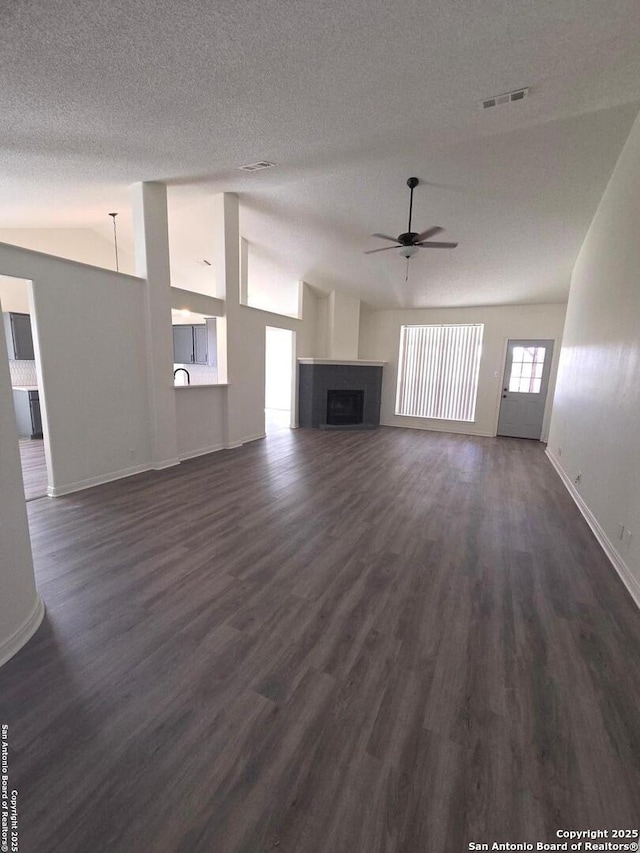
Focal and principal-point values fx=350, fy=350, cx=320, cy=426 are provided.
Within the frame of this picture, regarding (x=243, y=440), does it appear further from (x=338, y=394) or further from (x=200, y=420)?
(x=338, y=394)

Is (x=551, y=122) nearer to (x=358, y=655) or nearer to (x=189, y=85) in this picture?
(x=189, y=85)

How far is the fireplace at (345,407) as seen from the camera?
7758 mm

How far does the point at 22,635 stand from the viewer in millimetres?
1744

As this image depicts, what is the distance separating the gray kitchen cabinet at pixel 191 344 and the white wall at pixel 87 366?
267cm

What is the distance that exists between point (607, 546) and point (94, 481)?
16.3 ft

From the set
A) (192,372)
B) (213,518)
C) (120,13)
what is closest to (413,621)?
(213,518)

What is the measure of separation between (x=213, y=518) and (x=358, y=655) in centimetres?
190

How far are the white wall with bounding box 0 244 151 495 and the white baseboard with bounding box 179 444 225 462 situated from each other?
0.63 metres

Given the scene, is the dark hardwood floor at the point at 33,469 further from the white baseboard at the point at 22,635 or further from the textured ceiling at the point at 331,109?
the textured ceiling at the point at 331,109

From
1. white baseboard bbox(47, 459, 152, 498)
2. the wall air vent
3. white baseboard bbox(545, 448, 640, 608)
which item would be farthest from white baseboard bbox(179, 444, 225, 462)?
the wall air vent

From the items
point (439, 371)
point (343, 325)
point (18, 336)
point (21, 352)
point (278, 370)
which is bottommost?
point (278, 370)

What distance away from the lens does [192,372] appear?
7.88 metres

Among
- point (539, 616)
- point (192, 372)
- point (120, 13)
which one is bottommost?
point (539, 616)

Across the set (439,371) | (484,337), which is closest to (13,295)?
(439,371)
